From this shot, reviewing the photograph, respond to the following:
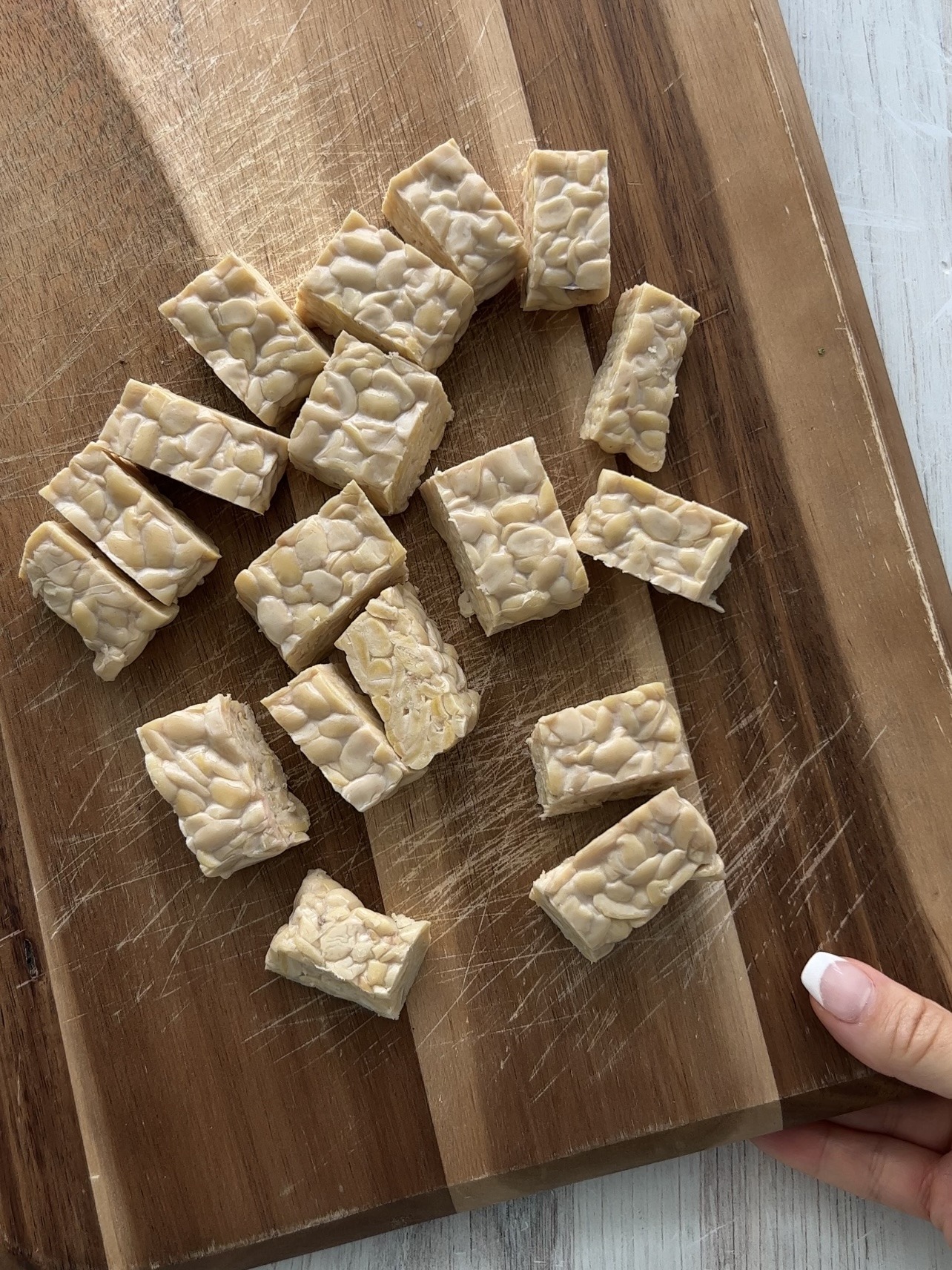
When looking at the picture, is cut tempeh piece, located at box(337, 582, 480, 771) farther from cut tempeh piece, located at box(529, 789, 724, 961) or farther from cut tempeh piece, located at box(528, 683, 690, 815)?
cut tempeh piece, located at box(529, 789, 724, 961)

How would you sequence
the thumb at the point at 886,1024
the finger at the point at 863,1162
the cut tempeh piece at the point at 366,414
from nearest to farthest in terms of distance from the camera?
the thumb at the point at 886,1024
the cut tempeh piece at the point at 366,414
the finger at the point at 863,1162

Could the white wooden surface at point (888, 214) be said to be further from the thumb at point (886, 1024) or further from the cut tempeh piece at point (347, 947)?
the cut tempeh piece at point (347, 947)

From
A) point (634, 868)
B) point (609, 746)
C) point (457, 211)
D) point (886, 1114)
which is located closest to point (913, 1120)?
point (886, 1114)

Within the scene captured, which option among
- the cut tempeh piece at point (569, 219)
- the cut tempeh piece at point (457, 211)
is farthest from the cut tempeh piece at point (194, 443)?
the cut tempeh piece at point (569, 219)

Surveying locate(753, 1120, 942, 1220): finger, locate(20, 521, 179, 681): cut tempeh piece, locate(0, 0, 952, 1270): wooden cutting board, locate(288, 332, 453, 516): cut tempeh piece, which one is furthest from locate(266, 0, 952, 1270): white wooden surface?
locate(20, 521, 179, 681): cut tempeh piece

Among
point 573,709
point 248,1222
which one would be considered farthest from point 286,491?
point 248,1222

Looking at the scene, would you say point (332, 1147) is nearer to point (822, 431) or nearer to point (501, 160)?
point (822, 431)
